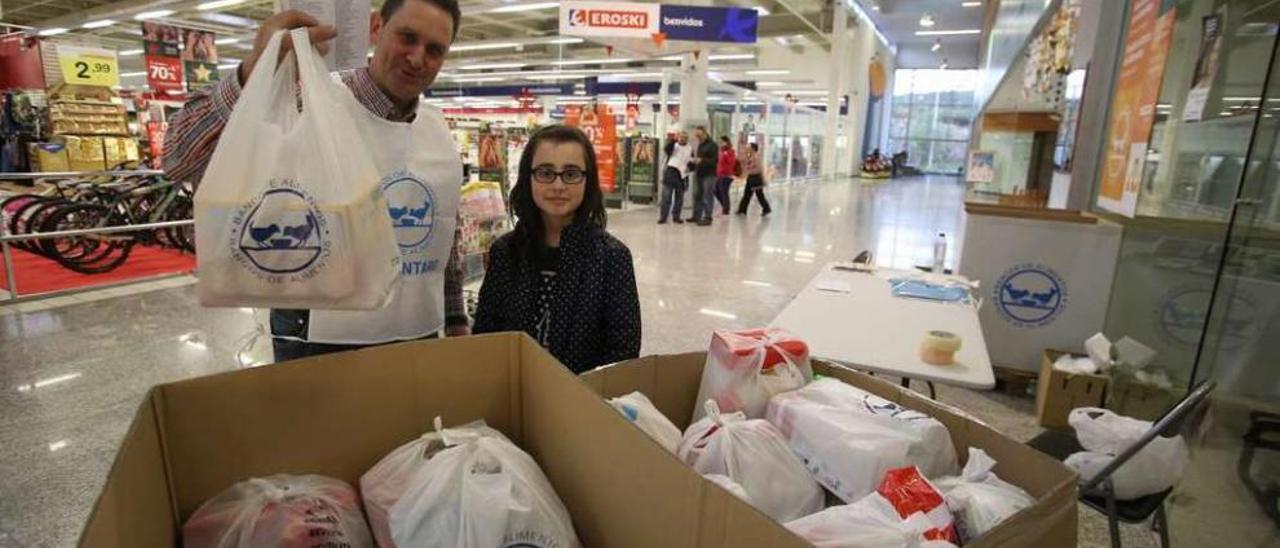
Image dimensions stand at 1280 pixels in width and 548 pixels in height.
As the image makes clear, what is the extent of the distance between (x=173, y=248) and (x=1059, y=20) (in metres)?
9.04

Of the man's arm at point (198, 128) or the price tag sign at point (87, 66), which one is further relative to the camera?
the price tag sign at point (87, 66)

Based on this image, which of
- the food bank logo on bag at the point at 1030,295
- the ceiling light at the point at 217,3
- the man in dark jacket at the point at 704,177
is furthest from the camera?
the ceiling light at the point at 217,3

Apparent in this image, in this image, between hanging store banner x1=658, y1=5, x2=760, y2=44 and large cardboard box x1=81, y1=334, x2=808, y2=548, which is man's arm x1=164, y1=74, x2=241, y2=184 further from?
hanging store banner x1=658, y1=5, x2=760, y2=44

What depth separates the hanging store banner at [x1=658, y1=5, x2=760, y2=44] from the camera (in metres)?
8.42

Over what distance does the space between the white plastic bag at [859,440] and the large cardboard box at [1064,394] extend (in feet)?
8.50

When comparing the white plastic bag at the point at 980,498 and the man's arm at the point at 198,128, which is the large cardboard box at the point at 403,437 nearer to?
the white plastic bag at the point at 980,498

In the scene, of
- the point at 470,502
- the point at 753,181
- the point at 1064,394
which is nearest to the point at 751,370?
the point at 470,502

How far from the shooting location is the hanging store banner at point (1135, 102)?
3.01 metres

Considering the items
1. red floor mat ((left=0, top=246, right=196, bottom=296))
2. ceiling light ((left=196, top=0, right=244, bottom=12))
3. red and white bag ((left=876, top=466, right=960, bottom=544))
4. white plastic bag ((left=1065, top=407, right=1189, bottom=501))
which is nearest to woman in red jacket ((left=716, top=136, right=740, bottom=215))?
red floor mat ((left=0, top=246, right=196, bottom=296))

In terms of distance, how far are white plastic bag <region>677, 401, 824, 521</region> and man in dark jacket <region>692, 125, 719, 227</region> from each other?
8980 mm

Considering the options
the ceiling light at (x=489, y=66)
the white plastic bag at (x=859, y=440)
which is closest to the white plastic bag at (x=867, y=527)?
the white plastic bag at (x=859, y=440)

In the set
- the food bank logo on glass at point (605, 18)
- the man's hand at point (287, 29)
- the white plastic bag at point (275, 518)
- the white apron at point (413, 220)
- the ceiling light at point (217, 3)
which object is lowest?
the white plastic bag at point (275, 518)

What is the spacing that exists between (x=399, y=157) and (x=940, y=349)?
5.29 ft

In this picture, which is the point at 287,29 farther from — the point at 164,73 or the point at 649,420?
the point at 164,73
